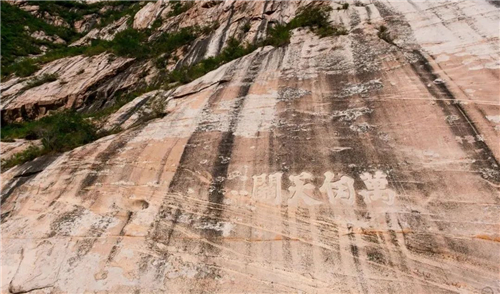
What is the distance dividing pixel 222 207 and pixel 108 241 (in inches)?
62.5

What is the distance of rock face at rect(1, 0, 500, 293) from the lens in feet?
11.7

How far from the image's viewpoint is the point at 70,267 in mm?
3977

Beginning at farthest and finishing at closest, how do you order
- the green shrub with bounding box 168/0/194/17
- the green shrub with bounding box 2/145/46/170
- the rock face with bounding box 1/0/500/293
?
the green shrub with bounding box 168/0/194/17 < the green shrub with bounding box 2/145/46/170 < the rock face with bounding box 1/0/500/293

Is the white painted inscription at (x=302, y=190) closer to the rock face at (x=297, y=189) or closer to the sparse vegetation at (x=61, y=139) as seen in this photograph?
the rock face at (x=297, y=189)

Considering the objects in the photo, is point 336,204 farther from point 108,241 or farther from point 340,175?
point 108,241

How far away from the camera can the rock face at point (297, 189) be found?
140 inches

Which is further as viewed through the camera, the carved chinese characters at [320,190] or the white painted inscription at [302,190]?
the white painted inscription at [302,190]

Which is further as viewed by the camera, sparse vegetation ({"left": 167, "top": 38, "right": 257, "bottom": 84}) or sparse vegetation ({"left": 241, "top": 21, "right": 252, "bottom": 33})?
sparse vegetation ({"left": 241, "top": 21, "right": 252, "bottom": 33})

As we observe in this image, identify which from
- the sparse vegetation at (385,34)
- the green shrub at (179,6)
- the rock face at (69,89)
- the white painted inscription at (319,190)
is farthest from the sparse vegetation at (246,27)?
the white painted inscription at (319,190)

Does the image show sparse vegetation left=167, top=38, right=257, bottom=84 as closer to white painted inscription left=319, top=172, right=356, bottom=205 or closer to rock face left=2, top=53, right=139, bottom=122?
rock face left=2, top=53, right=139, bottom=122

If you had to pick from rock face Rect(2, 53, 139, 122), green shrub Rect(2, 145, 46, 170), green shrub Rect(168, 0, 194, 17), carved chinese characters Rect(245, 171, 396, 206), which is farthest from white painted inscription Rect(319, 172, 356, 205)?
green shrub Rect(168, 0, 194, 17)

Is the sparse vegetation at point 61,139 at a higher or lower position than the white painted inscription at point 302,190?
higher

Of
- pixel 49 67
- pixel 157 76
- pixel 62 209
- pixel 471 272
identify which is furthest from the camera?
pixel 49 67

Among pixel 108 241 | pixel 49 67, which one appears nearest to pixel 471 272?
pixel 108 241
